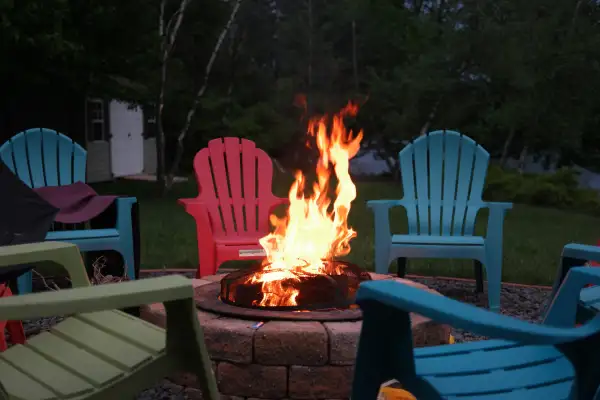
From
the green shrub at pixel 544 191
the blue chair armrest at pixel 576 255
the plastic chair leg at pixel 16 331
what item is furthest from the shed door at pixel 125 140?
the blue chair armrest at pixel 576 255

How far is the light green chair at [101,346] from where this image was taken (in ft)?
4.91

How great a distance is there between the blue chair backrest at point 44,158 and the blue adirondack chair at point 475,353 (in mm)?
3810

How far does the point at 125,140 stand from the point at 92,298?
15496 millimetres

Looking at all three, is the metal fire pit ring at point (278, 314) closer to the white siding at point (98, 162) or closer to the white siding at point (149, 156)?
the white siding at point (98, 162)

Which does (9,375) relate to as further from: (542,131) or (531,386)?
(542,131)

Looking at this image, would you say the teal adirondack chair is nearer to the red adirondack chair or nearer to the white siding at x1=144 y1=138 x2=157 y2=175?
the red adirondack chair

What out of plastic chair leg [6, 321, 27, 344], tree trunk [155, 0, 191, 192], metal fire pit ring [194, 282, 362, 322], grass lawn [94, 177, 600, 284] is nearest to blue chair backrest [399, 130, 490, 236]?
grass lawn [94, 177, 600, 284]

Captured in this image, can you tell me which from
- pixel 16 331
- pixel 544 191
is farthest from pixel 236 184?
pixel 544 191

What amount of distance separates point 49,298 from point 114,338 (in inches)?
25.7

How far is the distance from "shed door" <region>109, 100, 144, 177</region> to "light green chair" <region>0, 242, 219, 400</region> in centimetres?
1324

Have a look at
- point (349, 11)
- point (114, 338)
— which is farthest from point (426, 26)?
point (114, 338)

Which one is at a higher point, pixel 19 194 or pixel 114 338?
pixel 19 194

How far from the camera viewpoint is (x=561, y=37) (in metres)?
11.1

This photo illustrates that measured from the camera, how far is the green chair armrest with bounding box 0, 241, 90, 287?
218cm
